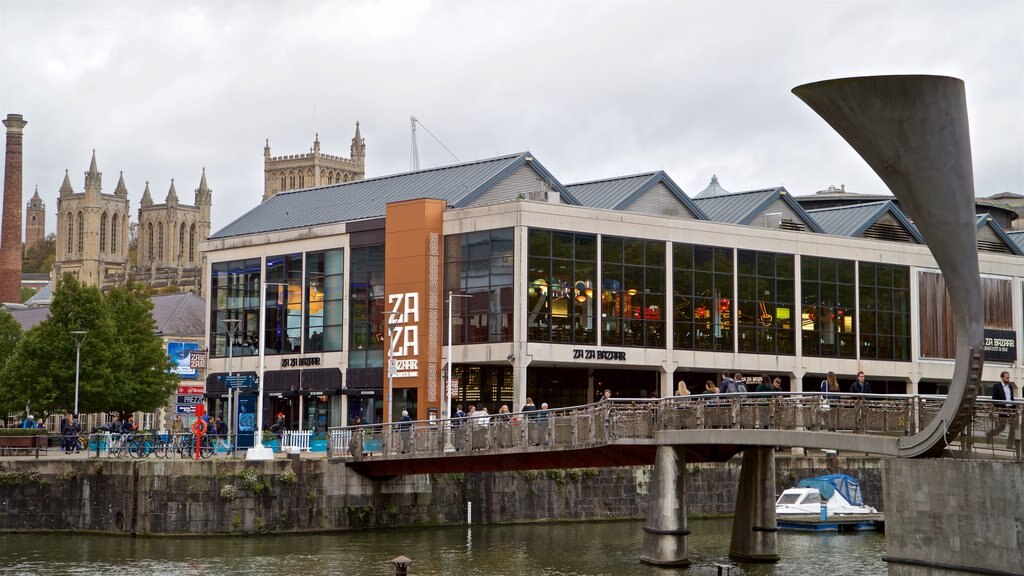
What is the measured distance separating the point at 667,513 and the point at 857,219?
145 feet

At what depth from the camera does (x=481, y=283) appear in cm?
6688

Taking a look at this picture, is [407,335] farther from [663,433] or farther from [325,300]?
[663,433]

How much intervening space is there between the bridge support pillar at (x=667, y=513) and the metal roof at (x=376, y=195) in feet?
103

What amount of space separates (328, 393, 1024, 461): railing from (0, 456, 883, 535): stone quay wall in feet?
6.97

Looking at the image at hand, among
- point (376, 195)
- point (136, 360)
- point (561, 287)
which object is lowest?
point (136, 360)

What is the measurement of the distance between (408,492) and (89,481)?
36.0 feet

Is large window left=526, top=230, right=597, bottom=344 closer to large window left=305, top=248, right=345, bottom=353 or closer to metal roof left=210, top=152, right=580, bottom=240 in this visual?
A: metal roof left=210, top=152, right=580, bottom=240

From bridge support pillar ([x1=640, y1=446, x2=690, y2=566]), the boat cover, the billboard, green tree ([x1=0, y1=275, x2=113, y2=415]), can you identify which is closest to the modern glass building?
green tree ([x1=0, y1=275, x2=113, y2=415])

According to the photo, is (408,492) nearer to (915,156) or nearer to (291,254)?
(291,254)

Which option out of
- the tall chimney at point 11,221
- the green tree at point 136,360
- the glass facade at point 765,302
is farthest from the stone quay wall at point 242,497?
the tall chimney at point 11,221

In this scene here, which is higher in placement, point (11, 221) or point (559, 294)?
point (11, 221)

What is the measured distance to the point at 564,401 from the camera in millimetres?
71438

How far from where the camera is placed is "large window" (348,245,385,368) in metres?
69.9

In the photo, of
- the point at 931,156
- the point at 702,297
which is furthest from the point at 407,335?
the point at 931,156
